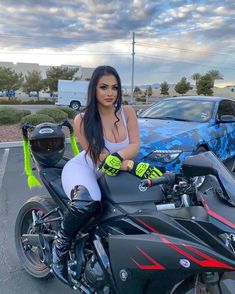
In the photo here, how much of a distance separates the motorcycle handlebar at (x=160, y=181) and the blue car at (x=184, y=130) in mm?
3395

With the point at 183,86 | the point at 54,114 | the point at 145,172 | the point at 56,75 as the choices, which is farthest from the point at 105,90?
the point at 183,86

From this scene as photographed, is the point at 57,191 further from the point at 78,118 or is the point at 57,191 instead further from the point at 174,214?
the point at 174,214

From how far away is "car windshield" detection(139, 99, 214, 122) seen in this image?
6906 mm

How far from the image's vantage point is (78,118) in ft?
9.07

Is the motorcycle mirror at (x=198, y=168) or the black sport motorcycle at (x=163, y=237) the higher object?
the motorcycle mirror at (x=198, y=168)

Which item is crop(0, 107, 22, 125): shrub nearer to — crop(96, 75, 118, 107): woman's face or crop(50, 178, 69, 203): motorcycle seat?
crop(50, 178, 69, 203): motorcycle seat

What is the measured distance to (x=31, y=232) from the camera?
3334 mm

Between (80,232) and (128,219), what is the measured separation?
0.58m

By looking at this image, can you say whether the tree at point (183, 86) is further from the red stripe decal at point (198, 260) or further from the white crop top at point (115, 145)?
the red stripe decal at point (198, 260)

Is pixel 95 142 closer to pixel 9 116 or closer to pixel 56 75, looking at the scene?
pixel 9 116

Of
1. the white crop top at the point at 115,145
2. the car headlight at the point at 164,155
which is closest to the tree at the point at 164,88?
the car headlight at the point at 164,155

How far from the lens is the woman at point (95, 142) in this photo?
248 centimetres

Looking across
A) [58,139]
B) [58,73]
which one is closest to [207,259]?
[58,139]

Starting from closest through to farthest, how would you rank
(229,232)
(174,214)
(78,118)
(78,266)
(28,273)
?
1. (229,232)
2. (174,214)
3. (78,266)
4. (78,118)
5. (28,273)
